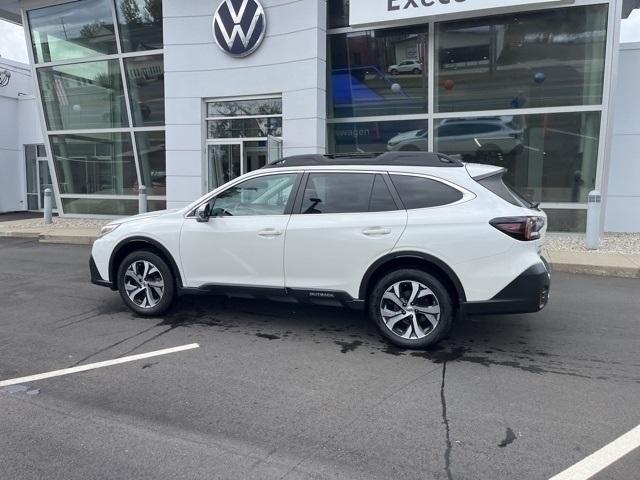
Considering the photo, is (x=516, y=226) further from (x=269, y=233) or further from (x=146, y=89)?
(x=146, y=89)

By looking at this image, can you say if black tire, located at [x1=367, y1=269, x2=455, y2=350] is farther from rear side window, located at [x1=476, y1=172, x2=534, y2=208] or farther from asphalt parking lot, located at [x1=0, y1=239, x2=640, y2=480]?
rear side window, located at [x1=476, y1=172, x2=534, y2=208]

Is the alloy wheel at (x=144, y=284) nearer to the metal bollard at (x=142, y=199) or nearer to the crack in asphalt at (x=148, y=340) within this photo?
the crack in asphalt at (x=148, y=340)

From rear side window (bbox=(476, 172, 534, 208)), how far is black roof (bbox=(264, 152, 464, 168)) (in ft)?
1.03

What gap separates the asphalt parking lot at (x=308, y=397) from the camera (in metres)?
3.21

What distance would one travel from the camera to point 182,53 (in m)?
14.6

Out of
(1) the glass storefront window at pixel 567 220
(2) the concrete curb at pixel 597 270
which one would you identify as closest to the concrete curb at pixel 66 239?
(2) the concrete curb at pixel 597 270

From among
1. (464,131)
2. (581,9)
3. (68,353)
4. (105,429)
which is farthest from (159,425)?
(581,9)

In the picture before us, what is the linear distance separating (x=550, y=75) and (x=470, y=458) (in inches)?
445

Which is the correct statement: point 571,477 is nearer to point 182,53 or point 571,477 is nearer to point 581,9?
point 581,9

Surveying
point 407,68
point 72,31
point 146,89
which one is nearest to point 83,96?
point 72,31

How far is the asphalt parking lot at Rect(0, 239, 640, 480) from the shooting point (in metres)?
3.21

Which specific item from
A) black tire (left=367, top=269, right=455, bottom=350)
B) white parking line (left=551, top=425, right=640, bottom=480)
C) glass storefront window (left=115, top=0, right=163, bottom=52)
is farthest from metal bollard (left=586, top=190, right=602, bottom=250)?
glass storefront window (left=115, top=0, right=163, bottom=52)

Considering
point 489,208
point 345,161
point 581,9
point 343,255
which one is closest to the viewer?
point 489,208

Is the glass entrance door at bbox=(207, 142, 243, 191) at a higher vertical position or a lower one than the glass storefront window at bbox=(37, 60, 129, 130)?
lower
